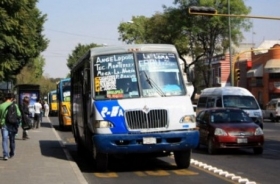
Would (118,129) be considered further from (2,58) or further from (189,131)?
(2,58)

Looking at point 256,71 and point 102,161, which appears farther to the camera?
point 256,71

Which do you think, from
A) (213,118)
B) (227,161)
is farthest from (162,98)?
(213,118)

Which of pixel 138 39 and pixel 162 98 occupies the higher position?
pixel 138 39

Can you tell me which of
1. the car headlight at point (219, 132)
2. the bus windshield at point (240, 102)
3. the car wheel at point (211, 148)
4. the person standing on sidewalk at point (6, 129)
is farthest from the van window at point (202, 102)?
the person standing on sidewalk at point (6, 129)

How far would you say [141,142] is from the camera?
14914 mm

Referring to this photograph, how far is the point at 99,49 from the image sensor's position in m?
16.1

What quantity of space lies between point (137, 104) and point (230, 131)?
568 centimetres

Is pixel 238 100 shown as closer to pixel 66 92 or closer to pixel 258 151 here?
pixel 258 151

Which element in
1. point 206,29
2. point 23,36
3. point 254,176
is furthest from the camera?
point 206,29

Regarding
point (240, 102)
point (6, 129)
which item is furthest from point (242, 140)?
point (240, 102)

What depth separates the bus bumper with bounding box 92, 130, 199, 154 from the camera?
14.8 metres

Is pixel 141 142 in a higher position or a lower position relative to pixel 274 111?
lower

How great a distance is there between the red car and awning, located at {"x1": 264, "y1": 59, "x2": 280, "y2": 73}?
1863 inches

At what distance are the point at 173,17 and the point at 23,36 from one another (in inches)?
1497
